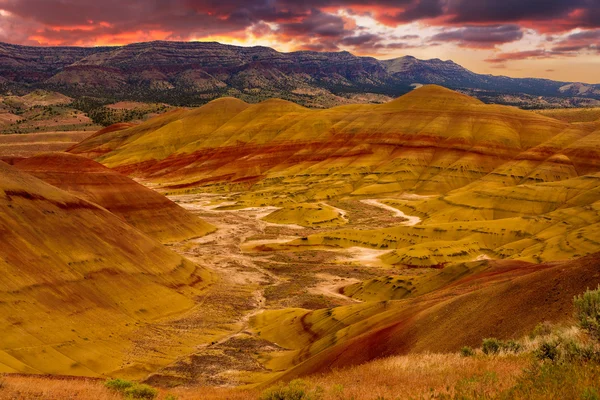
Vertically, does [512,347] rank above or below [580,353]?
below

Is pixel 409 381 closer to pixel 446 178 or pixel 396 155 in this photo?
Result: pixel 446 178

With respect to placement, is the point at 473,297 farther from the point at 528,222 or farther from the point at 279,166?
the point at 279,166

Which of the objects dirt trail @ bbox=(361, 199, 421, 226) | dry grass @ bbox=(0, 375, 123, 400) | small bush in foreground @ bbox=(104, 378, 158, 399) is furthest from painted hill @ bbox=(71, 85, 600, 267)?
dry grass @ bbox=(0, 375, 123, 400)

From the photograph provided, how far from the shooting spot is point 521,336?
65.1ft

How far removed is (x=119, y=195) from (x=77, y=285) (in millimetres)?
45780

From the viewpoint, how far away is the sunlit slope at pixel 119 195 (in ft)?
279

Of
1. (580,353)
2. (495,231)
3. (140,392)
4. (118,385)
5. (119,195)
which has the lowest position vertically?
(495,231)

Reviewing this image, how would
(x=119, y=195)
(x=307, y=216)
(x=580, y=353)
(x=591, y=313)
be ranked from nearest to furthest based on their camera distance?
1. (x=580, y=353)
2. (x=591, y=313)
3. (x=119, y=195)
4. (x=307, y=216)

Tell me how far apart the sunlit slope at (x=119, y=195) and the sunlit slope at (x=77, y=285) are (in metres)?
25.4

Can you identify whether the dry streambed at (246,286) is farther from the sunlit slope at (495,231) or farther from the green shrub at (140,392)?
the green shrub at (140,392)

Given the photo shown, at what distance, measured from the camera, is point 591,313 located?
13.3m

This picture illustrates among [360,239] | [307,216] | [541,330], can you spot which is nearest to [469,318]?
[541,330]

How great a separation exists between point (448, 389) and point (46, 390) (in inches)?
533

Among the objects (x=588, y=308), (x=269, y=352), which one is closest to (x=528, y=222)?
(x=269, y=352)
